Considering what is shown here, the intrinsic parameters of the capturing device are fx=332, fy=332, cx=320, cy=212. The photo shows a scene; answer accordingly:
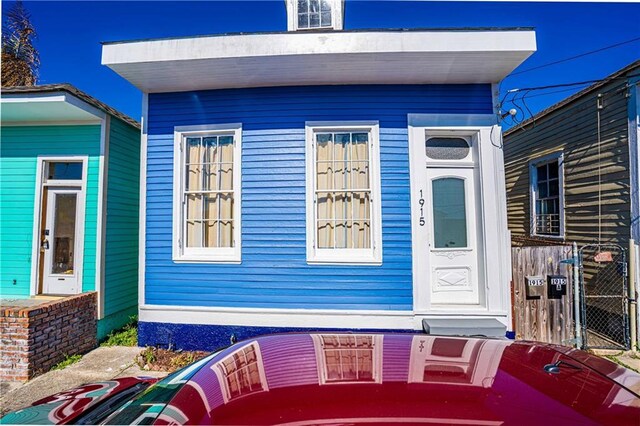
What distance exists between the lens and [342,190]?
4.92 m

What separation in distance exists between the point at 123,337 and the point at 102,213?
2.08m

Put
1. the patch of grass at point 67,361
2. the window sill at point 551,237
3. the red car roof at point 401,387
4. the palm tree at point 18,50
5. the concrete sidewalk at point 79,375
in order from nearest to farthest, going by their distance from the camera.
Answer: the red car roof at point 401,387 → the concrete sidewalk at point 79,375 → the patch of grass at point 67,361 → the window sill at point 551,237 → the palm tree at point 18,50

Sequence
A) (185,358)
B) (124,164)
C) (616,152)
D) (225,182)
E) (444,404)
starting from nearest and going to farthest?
(444,404)
(185,358)
(225,182)
(616,152)
(124,164)

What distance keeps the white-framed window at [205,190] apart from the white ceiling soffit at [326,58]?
82cm

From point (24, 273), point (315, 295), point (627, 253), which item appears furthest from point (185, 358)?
point (627, 253)

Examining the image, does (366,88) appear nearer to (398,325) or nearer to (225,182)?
(225,182)

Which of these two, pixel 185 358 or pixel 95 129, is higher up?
pixel 95 129

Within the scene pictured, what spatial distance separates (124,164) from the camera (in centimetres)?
607

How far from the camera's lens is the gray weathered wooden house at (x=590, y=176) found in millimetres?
5285

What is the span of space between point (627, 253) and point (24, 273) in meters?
9.90

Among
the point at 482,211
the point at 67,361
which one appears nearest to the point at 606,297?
the point at 482,211

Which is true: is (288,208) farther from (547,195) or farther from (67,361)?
(547,195)

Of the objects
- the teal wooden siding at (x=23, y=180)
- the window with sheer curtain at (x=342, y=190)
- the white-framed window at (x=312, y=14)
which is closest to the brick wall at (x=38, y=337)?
the teal wooden siding at (x=23, y=180)

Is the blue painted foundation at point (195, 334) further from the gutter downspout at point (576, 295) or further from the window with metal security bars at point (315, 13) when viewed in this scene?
the window with metal security bars at point (315, 13)
